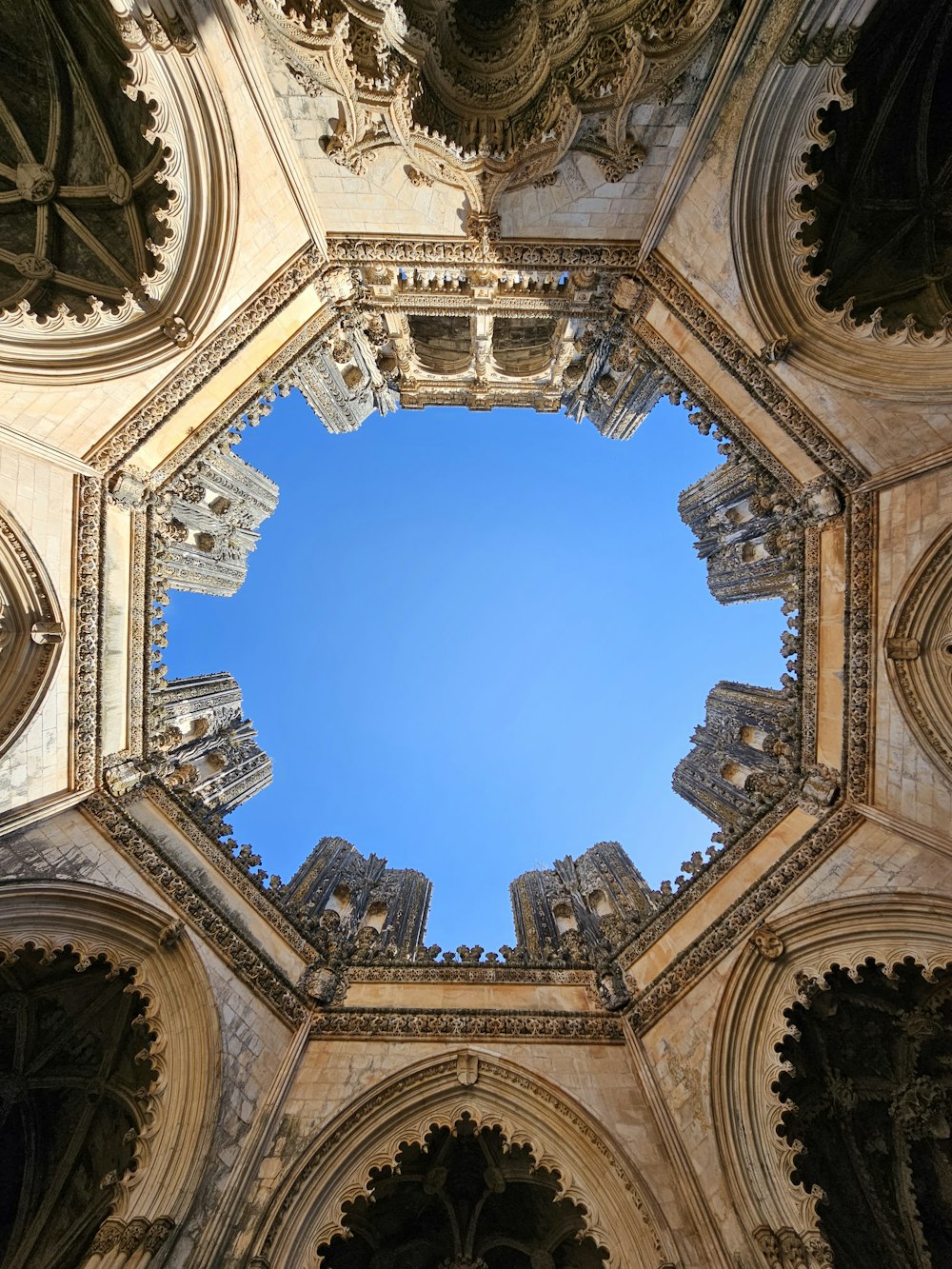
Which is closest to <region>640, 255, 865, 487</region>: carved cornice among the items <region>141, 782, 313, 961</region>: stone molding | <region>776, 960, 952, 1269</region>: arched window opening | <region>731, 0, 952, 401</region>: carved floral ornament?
<region>731, 0, 952, 401</region>: carved floral ornament

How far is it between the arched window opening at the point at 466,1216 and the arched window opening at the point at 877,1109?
317cm

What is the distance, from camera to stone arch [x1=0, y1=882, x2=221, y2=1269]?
6359 millimetres

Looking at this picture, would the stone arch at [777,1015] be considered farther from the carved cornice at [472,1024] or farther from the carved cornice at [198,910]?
the carved cornice at [198,910]

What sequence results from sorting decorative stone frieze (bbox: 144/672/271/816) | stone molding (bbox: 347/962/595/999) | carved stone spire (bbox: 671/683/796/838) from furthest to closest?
carved stone spire (bbox: 671/683/796/838) → decorative stone frieze (bbox: 144/672/271/816) → stone molding (bbox: 347/962/595/999)

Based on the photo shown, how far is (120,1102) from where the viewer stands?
8523 millimetres

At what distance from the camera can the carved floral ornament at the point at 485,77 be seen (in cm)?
737

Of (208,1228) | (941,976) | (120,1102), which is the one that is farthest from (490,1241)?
(941,976)

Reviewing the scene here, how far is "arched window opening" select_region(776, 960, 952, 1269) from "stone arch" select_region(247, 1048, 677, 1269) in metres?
2.20

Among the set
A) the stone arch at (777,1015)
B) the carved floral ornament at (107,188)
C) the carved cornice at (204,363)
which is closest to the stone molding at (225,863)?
the carved cornice at (204,363)

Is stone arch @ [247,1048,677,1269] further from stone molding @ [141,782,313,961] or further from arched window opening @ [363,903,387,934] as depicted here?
arched window opening @ [363,903,387,934]

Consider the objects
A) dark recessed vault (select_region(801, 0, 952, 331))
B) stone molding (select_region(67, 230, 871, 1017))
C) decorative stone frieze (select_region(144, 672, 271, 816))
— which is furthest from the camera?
decorative stone frieze (select_region(144, 672, 271, 816))

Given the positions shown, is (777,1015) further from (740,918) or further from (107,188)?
(107,188)

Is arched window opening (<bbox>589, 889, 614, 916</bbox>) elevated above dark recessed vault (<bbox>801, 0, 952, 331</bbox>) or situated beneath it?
situated beneath

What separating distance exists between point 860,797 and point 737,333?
6162mm
